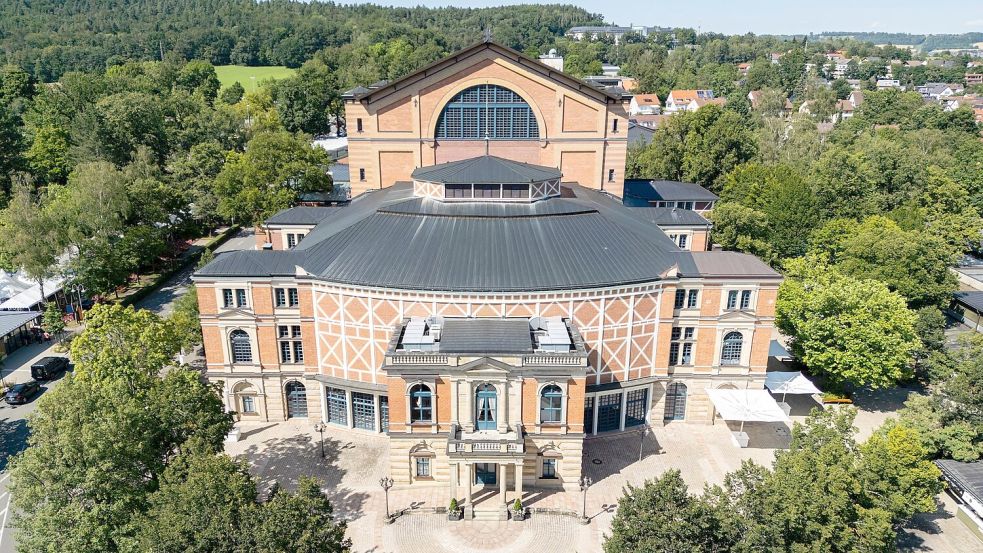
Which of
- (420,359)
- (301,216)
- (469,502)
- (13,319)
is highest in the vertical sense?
(301,216)

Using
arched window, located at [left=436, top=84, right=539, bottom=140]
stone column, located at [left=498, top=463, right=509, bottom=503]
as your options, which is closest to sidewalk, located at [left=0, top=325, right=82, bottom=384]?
arched window, located at [left=436, top=84, right=539, bottom=140]

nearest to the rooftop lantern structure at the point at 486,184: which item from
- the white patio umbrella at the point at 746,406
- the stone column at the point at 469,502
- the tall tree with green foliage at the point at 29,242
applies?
the white patio umbrella at the point at 746,406

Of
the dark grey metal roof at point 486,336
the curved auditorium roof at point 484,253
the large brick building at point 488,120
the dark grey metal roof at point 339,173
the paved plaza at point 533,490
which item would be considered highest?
the large brick building at point 488,120

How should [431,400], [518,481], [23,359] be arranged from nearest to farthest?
[431,400], [518,481], [23,359]

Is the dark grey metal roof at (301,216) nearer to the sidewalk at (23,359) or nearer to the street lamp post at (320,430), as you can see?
the street lamp post at (320,430)

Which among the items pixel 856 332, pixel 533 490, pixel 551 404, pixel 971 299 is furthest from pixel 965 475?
pixel 971 299

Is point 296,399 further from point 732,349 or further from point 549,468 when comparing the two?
point 732,349
